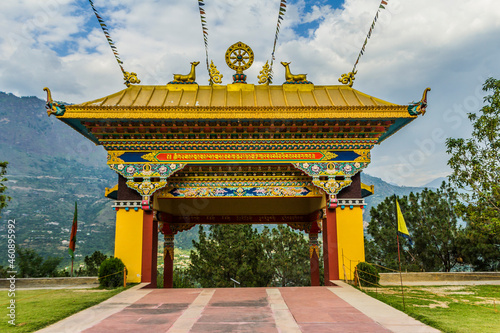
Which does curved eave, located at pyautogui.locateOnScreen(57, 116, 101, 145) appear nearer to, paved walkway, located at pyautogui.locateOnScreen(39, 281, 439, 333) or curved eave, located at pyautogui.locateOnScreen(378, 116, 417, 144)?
paved walkway, located at pyautogui.locateOnScreen(39, 281, 439, 333)

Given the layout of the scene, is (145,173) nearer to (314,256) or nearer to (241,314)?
(241,314)

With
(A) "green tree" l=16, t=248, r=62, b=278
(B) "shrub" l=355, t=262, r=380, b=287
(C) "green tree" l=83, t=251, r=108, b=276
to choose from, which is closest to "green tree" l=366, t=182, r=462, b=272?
(B) "shrub" l=355, t=262, r=380, b=287

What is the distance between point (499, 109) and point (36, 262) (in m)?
27.5

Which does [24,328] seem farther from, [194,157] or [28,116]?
[28,116]

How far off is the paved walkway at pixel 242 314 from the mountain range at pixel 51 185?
5310cm

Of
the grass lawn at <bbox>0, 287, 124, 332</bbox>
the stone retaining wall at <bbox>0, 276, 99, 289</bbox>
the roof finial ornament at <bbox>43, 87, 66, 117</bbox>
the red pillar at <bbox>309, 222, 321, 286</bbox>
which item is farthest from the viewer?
the red pillar at <bbox>309, 222, 321, 286</bbox>

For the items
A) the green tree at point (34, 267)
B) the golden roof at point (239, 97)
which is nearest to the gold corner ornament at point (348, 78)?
the golden roof at point (239, 97)

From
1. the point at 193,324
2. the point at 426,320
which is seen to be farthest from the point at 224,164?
the point at 426,320

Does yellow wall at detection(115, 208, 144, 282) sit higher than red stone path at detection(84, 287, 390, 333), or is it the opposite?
yellow wall at detection(115, 208, 144, 282)

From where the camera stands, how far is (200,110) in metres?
11.4

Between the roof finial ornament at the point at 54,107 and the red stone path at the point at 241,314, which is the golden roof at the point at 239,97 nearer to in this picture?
the roof finial ornament at the point at 54,107

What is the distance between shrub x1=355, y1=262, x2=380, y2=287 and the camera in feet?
33.9

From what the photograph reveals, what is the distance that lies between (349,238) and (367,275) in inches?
62.8

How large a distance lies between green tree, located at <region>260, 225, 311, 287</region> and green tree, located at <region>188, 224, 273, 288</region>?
922 millimetres
